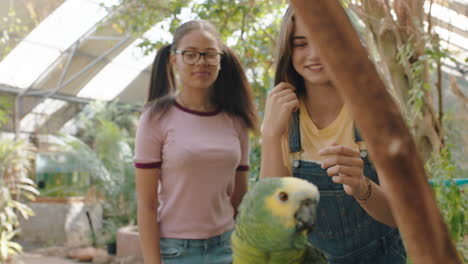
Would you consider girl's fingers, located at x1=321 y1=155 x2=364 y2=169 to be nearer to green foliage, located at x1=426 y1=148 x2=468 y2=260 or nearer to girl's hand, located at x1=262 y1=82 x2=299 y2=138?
girl's hand, located at x1=262 y1=82 x2=299 y2=138

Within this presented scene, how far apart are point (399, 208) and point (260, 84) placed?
2184 mm

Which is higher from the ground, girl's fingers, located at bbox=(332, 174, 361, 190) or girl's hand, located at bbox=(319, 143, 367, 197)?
girl's hand, located at bbox=(319, 143, 367, 197)

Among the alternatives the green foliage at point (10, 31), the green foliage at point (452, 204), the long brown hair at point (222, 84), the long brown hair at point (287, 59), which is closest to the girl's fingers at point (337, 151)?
the long brown hair at point (287, 59)

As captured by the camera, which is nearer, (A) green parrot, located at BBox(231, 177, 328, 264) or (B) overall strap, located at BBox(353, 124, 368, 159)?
(A) green parrot, located at BBox(231, 177, 328, 264)

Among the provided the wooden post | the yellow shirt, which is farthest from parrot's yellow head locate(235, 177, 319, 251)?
the yellow shirt

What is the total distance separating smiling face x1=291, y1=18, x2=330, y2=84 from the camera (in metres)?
0.48

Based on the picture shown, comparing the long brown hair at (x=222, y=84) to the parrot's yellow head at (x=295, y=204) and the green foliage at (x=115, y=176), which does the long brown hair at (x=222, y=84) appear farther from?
the green foliage at (x=115, y=176)

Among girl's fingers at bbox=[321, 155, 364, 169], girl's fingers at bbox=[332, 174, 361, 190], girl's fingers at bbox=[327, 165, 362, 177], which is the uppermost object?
girl's fingers at bbox=[321, 155, 364, 169]

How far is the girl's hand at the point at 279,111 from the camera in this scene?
421 millimetres

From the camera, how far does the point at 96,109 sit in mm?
5160

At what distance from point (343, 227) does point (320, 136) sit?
4.3 inches

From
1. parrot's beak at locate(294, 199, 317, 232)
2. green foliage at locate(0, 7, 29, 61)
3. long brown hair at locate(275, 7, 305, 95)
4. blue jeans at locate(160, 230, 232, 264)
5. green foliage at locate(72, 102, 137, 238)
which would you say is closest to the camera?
parrot's beak at locate(294, 199, 317, 232)

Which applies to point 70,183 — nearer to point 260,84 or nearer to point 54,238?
point 54,238

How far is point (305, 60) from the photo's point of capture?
50cm
